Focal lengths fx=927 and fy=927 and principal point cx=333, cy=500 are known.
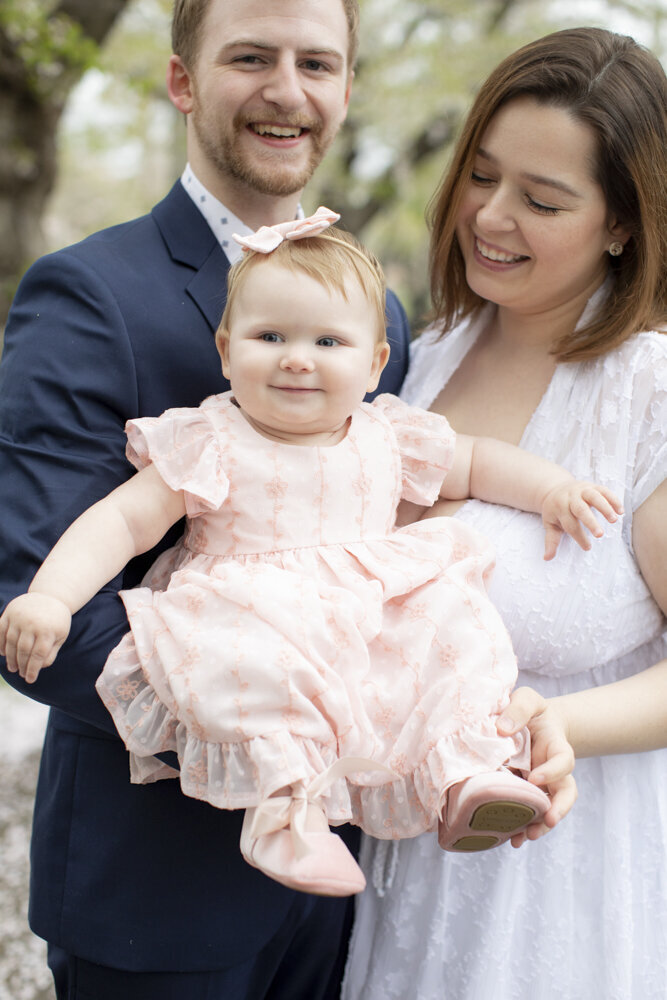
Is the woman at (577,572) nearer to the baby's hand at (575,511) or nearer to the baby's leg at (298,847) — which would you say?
the baby's hand at (575,511)

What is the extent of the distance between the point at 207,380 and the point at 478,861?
1222mm

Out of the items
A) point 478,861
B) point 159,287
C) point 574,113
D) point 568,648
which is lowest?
point 478,861

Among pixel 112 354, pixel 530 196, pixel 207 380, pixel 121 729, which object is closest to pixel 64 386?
pixel 112 354

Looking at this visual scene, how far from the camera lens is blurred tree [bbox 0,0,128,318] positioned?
17.7 feet

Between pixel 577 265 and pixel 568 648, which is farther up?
pixel 577 265

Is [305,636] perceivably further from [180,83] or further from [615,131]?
[180,83]

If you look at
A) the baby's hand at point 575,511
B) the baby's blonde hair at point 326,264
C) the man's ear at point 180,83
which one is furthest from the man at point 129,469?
the baby's hand at point 575,511

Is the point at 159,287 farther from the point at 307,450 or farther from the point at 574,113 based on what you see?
the point at 574,113

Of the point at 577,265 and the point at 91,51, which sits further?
the point at 91,51

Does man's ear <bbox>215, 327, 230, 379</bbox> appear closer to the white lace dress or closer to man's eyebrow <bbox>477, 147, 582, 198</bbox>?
the white lace dress

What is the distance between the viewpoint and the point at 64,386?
5.94 ft

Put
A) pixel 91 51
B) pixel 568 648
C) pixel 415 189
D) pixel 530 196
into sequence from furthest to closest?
pixel 415 189, pixel 91 51, pixel 530 196, pixel 568 648

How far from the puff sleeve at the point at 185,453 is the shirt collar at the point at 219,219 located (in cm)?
54

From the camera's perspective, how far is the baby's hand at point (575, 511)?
1.86 metres
